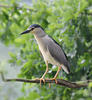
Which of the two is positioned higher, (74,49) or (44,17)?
(44,17)

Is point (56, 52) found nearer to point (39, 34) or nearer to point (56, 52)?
point (56, 52)

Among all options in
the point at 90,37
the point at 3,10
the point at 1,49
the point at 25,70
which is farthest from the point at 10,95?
the point at 1,49

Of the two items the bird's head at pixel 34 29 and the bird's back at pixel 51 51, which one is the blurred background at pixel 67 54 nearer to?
the bird's back at pixel 51 51

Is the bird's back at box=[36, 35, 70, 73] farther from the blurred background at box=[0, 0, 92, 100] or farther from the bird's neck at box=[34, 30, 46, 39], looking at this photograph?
the blurred background at box=[0, 0, 92, 100]

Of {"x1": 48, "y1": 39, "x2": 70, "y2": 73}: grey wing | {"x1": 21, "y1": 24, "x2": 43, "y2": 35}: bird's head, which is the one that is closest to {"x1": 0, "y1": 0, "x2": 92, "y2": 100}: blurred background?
{"x1": 48, "y1": 39, "x2": 70, "y2": 73}: grey wing

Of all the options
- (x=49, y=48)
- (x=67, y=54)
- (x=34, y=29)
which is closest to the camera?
(x=34, y=29)

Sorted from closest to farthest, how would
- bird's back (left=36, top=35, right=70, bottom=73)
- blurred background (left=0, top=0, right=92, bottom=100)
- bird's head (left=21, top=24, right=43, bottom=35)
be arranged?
bird's head (left=21, top=24, right=43, bottom=35) < bird's back (left=36, top=35, right=70, bottom=73) < blurred background (left=0, top=0, right=92, bottom=100)

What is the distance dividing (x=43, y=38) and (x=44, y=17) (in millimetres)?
1119

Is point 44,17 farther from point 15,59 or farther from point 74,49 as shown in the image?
point 74,49

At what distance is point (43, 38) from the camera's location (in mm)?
1673

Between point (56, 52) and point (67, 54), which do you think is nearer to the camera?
point (56, 52)

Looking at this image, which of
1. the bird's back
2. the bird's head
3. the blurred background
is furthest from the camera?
the blurred background

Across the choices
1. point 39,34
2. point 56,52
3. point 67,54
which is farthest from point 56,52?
point 67,54

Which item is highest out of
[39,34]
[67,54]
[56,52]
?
[39,34]
